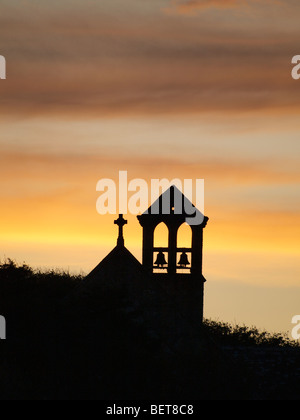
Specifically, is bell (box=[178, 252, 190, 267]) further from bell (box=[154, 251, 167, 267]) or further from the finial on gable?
the finial on gable

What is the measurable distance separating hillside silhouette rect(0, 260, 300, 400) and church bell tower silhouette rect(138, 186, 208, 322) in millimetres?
2871

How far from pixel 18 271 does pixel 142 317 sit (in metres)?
5.20

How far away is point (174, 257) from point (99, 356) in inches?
265

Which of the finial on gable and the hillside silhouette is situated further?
the finial on gable

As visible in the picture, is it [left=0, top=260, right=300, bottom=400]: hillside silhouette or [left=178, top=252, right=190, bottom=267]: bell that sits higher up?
[left=178, top=252, right=190, bottom=267]: bell

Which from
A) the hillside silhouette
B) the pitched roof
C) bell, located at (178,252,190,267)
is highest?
the pitched roof

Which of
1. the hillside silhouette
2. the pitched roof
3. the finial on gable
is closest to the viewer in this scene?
the hillside silhouette

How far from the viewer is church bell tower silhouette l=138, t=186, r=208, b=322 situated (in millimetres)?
46625

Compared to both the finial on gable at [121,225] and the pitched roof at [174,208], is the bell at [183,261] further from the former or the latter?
the finial on gable at [121,225]
